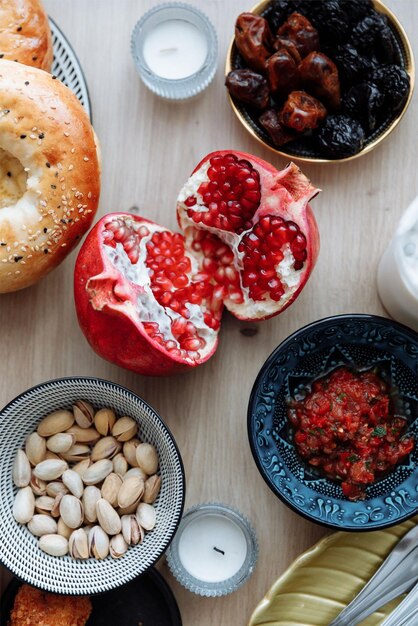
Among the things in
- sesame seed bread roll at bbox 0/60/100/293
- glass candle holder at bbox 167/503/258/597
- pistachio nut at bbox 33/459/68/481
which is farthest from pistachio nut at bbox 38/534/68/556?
sesame seed bread roll at bbox 0/60/100/293

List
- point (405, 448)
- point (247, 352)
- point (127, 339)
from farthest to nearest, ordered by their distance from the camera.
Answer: point (247, 352) < point (405, 448) < point (127, 339)

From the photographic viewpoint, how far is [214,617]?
169 cm

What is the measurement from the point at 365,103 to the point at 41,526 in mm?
1152

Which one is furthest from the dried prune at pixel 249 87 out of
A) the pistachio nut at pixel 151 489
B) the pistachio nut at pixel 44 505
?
the pistachio nut at pixel 44 505

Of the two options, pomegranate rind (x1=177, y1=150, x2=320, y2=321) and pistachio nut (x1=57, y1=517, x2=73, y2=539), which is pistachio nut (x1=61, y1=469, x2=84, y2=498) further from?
pomegranate rind (x1=177, y1=150, x2=320, y2=321)

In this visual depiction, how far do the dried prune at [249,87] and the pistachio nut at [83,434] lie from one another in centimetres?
81

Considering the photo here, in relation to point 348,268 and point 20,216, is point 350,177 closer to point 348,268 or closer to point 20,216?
point 348,268

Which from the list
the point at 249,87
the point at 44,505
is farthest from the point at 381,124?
the point at 44,505

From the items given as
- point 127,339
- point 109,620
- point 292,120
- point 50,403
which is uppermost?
point 292,120

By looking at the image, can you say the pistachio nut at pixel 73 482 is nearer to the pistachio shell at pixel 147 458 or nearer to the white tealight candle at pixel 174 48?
the pistachio shell at pixel 147 458

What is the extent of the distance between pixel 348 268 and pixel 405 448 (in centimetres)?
43

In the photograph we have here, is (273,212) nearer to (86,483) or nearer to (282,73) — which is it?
(282,73)

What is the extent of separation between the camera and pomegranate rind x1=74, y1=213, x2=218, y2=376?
56.2 inches

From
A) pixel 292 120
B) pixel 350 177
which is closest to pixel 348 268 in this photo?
pixel 350 177
